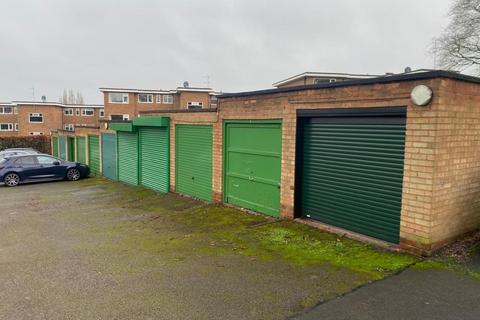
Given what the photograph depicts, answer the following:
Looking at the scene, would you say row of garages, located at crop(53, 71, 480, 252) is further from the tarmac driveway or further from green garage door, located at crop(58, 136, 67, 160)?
green garage door, located at crop(58, 136, 67, 160)

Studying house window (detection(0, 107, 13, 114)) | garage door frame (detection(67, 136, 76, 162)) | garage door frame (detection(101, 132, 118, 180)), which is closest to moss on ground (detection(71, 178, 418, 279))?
garage door frame (detection(101, 132, 118, 180))

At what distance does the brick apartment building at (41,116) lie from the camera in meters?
46.8

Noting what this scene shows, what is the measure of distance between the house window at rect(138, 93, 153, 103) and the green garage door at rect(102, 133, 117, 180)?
87.9 ft

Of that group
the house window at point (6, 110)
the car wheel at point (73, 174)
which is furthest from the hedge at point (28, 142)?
the house window at point (6, 110)

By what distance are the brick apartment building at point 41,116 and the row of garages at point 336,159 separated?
39961 mm

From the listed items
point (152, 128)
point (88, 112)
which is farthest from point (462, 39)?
point (88, 112)

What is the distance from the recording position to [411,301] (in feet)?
14.0

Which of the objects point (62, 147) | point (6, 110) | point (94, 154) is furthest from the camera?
point (6, 110)

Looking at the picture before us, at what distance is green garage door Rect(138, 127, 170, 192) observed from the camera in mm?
12797

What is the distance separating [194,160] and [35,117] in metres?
44.3

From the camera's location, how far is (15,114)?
165 ft

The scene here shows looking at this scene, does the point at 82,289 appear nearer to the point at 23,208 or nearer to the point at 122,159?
the point at 23,208

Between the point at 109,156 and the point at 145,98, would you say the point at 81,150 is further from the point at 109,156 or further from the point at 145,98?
the point at 145,98

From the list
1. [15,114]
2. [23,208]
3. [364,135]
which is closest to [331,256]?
[364,135]
